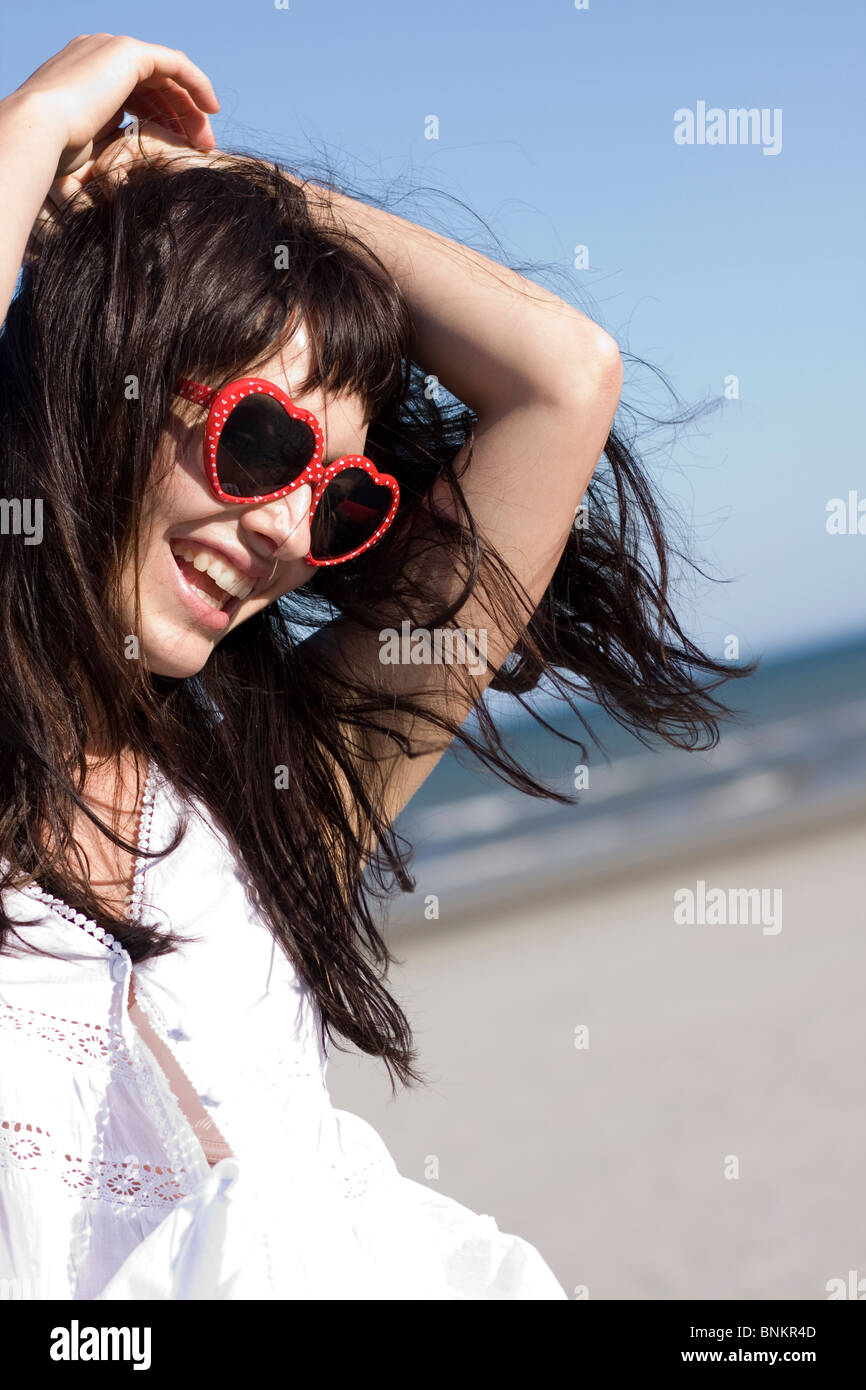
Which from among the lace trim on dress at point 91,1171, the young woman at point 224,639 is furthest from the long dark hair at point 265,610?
the lace trim on dress at point 91,1171

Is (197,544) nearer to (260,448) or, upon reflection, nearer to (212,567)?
(212,567)

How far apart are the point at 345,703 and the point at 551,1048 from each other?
438 centimetres

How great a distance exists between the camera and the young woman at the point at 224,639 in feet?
5.30

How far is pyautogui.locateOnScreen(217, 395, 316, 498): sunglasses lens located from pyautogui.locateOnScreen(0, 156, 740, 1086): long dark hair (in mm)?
107

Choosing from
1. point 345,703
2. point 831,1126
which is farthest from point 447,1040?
point 345,703

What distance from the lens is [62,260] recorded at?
6.03 feet

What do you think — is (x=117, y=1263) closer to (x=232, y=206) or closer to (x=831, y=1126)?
(x=232, y=206)

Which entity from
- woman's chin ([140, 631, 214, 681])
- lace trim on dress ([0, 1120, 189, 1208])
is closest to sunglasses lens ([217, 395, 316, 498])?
woman's chin ([140, 631, 214, 681])

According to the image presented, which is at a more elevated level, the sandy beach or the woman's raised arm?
the woman's raised arm

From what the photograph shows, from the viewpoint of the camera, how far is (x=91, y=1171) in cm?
159

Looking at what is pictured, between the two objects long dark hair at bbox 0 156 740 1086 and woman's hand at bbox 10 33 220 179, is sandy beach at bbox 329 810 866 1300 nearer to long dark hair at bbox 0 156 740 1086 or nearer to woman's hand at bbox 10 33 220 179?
long dark hair at bbox 0 156 740 1086

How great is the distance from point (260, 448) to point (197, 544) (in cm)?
19

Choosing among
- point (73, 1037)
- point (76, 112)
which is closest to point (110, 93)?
point (76, 112)

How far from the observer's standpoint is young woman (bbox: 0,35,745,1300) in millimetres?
1614
